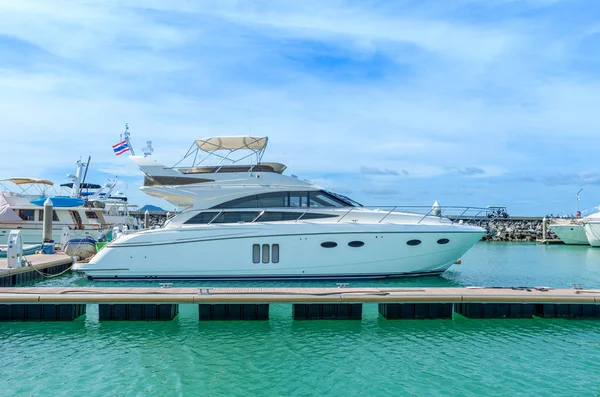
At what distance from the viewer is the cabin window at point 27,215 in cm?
3288

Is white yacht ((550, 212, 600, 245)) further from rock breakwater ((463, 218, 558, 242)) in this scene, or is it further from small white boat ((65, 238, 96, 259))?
small white boat ((65, 238, 96, 259))

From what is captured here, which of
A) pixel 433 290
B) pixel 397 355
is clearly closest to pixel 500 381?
pixel 397 355

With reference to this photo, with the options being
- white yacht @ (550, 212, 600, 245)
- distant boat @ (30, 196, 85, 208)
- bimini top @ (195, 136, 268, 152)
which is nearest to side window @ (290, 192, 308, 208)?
bimini top @ (195, 136, 268, 152)

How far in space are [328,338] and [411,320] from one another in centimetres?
259

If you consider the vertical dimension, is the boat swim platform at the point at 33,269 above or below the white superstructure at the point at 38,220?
below

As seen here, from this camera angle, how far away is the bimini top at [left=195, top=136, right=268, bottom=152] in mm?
17859

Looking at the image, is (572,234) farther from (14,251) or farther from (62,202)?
(14,251)

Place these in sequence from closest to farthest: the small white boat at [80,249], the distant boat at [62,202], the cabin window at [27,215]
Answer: the small white boat at [80,249] < the cabin window at [27,215] < the distant boat at [62,202]

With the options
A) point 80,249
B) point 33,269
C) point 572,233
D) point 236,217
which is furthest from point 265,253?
point 572,233

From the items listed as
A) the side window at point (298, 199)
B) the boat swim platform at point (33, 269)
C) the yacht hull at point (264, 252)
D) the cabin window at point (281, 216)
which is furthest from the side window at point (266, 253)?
the boat swim platform at point (33, 269)

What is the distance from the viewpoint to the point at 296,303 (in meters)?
11.9

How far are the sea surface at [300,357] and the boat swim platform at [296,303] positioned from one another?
0.29 m

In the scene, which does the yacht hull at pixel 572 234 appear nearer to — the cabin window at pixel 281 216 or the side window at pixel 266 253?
the cabin window at pixel 281 216

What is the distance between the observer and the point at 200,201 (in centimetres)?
1731
